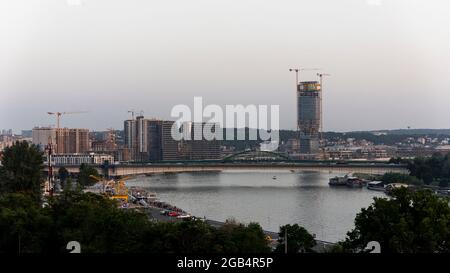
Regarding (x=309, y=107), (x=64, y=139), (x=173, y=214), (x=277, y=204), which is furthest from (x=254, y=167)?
(x=309, y=107)

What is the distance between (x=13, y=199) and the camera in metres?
4.03

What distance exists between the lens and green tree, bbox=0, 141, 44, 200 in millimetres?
5707

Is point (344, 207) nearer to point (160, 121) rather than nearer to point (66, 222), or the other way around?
point (66, 222)

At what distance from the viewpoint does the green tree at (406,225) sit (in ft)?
8.05

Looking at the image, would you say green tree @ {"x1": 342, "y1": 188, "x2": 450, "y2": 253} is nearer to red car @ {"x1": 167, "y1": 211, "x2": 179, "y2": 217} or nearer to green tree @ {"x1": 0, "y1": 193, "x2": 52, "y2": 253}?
green tree @ {"x1": 0, "y1": 193, "x2": 52, "y2": 253}

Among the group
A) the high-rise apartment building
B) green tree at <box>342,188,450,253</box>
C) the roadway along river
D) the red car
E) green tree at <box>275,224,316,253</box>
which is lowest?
the roadway along river

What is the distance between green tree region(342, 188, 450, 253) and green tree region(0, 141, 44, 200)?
344 cm

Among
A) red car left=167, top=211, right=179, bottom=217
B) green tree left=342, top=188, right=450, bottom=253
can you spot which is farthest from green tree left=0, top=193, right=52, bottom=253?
red car left=167, top=211, right=179, bottom=217

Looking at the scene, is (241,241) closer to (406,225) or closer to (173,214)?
(406,225)

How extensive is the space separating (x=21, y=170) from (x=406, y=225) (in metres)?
4.14

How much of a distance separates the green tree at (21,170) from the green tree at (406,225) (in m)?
3.44

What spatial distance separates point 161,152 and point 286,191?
14633 millimetres

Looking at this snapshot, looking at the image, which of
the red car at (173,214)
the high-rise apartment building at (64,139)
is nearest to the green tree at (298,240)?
the red car at (173,214)

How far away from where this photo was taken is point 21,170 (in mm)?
5918
